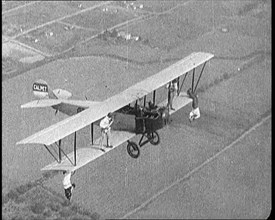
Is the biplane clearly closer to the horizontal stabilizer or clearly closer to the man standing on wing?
the horizontal stabilizer

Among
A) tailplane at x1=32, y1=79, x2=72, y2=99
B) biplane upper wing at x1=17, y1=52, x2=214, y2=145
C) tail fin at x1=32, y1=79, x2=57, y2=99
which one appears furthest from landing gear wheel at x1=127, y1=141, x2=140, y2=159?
tail fin at x1=32, y1=79, x2=57, y2=99

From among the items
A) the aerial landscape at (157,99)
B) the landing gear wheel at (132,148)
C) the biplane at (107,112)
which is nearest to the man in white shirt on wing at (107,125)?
the biplane at (107,112)

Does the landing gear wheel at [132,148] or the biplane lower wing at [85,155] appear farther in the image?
the landing gear wheel at [132,148]

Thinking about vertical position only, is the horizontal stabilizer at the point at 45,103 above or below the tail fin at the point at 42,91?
below

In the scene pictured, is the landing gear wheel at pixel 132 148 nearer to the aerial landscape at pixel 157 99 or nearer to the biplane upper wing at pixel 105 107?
the aerial landscape at pixel 157 99

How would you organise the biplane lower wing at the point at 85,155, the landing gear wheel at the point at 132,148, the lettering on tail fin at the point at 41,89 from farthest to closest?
the lettering on tail fin at the point at 41,89 → the landing gear wheel at the point at 132,148 → the biplane lower wing at the point at 85,155

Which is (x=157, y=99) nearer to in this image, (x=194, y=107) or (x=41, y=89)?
(x=194, y=107)

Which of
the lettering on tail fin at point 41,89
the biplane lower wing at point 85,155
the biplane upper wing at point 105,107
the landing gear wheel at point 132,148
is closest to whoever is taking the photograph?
the biplane upper wing at point 105,107
